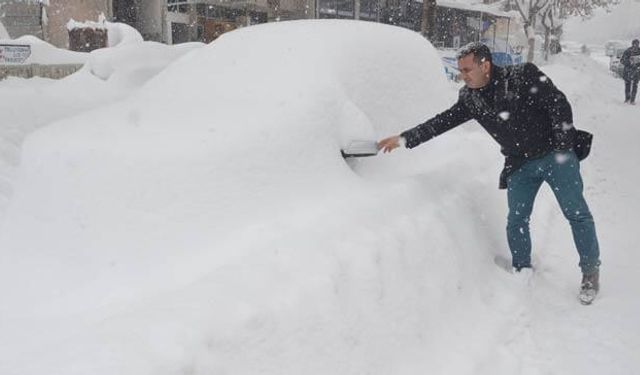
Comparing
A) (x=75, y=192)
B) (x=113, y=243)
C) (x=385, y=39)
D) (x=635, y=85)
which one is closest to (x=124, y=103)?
(x=75, y=192)

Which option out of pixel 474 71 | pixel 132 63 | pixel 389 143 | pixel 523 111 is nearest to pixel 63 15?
pixel 132 63

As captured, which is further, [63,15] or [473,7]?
[473,7]

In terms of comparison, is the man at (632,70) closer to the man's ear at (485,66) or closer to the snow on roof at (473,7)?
the snow on roof at (473,7)

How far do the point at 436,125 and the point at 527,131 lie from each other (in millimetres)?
561

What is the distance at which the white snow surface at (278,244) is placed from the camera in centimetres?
214

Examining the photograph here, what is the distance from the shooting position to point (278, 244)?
2.50 m

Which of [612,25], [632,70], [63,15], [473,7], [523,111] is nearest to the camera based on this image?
[523,111]

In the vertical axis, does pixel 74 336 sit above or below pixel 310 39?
below

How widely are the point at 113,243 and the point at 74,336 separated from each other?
2.12 feet

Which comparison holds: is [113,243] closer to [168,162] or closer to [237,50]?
[168,162]

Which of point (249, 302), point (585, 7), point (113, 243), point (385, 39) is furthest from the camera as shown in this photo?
point (585, 7)

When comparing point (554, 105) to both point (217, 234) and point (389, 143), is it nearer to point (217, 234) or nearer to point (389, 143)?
point (389, 143)

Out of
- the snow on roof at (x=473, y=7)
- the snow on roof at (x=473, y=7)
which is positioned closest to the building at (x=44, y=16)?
the snow on roof at (x=473, y=7)

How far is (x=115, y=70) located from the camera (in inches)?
276
